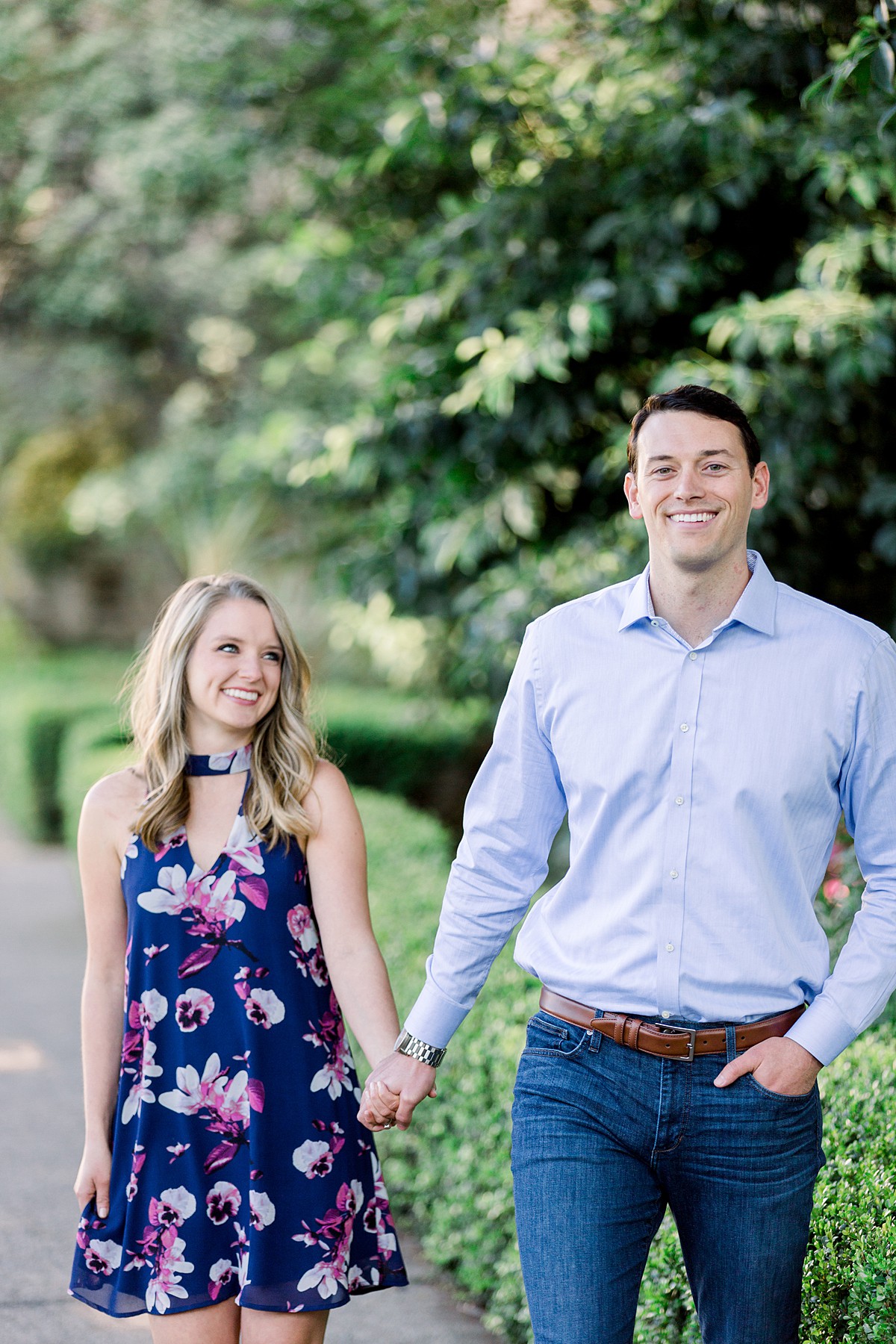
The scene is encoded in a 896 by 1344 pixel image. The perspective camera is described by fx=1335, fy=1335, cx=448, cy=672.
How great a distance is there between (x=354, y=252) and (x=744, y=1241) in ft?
19.2

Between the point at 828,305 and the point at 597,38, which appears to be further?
the point at 597,38

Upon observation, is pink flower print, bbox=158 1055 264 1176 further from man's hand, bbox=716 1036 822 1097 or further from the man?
man's hand, bbox=716 1036 822 1097

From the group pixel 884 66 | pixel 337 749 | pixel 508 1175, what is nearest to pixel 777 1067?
pixel 508 1175

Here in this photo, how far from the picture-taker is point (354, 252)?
698 cm

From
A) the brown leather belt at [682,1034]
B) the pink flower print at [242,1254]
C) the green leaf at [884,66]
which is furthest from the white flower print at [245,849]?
the green leaf at [884,66]

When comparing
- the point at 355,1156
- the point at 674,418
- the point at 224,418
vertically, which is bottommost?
the point at 355,1156

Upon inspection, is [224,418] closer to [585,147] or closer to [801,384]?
[585,147]

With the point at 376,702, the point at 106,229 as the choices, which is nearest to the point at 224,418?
the point at 106,229

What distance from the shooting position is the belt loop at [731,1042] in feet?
6.97

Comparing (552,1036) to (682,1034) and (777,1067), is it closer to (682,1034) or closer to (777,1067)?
(682,1034)

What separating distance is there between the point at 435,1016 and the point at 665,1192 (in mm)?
497

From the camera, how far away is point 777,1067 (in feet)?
6.88

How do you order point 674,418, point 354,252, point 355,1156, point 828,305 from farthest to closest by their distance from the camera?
1. point 354,252
2. point 828,305
3. point 355,1156
4. point 674,418

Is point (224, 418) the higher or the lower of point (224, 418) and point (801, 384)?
the higher
